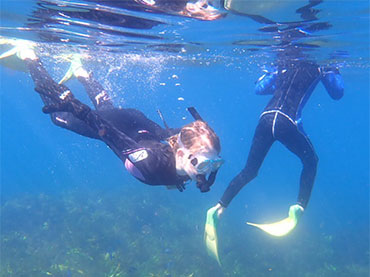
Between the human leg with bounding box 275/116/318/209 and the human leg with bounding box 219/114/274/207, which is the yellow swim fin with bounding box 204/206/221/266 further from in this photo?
the human leg with bounding box 275/116/318/209

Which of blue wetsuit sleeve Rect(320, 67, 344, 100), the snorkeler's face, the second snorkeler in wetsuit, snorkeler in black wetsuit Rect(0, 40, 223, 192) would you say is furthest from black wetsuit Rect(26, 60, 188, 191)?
blue wetsuit sleeve Rect(320, 67, 344, 100)

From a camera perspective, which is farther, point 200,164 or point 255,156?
point 255,156

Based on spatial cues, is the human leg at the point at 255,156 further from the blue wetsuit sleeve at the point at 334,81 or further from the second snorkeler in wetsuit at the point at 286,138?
the blue wetsuit sleeve at the point at 334,81

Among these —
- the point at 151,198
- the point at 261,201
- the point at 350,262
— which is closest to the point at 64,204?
the point at 151,198

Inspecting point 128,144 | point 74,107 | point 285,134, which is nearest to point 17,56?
point 74,107

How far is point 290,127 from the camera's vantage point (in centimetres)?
674

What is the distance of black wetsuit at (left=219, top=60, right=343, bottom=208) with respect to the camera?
21.9ft

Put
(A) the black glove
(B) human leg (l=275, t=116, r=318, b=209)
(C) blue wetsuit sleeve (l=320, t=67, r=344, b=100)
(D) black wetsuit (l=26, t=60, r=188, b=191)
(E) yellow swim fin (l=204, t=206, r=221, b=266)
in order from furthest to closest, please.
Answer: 1. (C) blue wetsuit sleeve (l=320, t=67, r=344, b=100)
2. (E) yellow swim fin (l=204, t=206, r=221, b=266)
3. (B) human leg (l=275, t=116, r=318, b=209)
4. (A) the black glove
5. (D) black wetsuit (l=26, t=60, r=188, b=191)

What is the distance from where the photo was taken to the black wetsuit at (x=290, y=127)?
6.66 metres

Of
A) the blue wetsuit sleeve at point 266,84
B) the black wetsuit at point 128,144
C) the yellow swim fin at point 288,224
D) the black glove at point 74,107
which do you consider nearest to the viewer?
the black wetsuit at point 128,144

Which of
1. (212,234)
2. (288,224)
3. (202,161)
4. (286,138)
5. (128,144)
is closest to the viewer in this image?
(202,161)

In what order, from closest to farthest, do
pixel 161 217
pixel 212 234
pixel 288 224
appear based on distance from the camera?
pixel 288 224, pixel 212 234, pixel 161 217

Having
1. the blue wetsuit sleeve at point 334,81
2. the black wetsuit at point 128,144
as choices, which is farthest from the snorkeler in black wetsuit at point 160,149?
the blue wetsuit sleeve at point 334,81

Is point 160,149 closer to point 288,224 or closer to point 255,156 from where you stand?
point 255,156
